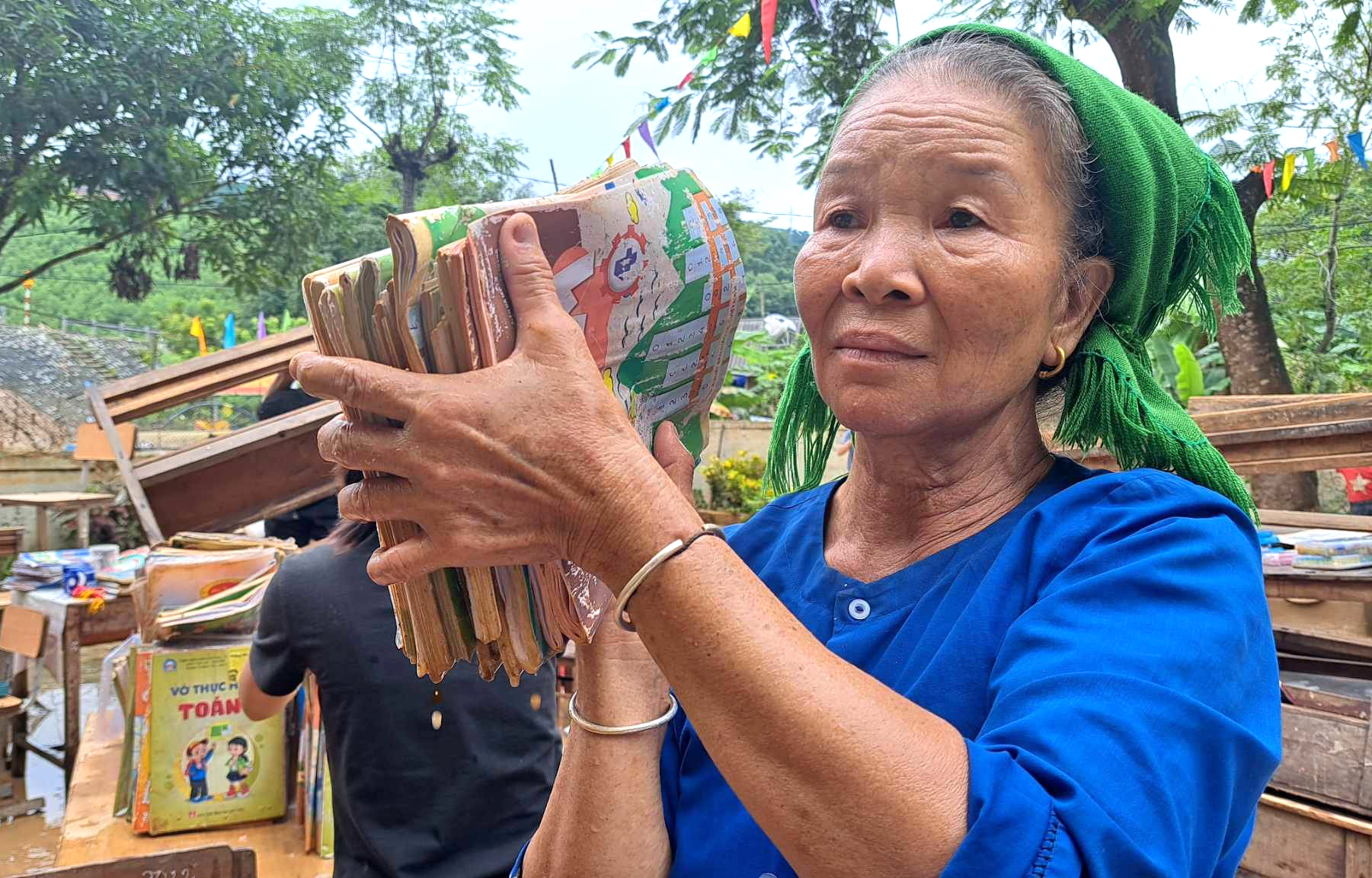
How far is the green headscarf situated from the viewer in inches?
44.5

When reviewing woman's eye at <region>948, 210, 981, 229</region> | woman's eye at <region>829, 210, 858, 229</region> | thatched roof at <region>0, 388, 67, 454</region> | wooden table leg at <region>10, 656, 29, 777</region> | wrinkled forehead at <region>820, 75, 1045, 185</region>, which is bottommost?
wooden table leg at <region>10, 656, 29, 777</region>

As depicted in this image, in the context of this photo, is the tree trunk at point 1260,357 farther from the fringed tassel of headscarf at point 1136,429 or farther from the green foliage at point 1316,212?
the fringed tassel of headscarf at point 1136,429

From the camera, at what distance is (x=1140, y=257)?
1.18 meters

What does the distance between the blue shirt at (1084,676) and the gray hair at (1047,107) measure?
0.29m

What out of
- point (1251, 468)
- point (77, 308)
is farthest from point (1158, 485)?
point (77, 308)

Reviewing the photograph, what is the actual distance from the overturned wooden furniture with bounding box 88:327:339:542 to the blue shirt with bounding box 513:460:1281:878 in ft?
14.8

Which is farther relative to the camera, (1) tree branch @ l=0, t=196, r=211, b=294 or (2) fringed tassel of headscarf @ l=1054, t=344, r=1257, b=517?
(1) tree branch @ l=0, t=196, r=211, b=294

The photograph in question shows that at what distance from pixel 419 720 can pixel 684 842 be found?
1.57 m

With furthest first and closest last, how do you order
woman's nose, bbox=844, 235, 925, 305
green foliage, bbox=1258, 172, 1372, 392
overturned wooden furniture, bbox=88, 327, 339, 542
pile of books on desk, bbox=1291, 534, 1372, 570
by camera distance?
green foliage, bbox=1258, 172, 1372, 392 < overturned wooden furniture, bbox=88, 327, 339, 542 < pile of books on desk, bbox=1291, 534, 1372, 570 < woman's nose, bbox=844, 235, 925, 305

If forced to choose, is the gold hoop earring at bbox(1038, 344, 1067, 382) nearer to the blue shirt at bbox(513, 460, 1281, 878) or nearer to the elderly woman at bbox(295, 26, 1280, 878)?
the elderly woman at bbox(295, 26, 1280, 878)

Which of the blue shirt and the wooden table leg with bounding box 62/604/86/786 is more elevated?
the blue shirt

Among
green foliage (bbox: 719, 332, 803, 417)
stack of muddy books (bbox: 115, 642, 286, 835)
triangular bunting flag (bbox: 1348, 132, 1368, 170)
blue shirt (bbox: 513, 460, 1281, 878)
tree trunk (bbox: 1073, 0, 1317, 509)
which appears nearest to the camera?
blue shirt (bbox: 513, 460, 1281, 878)

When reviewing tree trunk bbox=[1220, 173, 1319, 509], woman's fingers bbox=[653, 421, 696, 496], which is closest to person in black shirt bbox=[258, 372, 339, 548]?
woman's fingers bbox=[653, 421, 696, 496]

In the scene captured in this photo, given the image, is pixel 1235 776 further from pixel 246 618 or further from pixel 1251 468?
pixel 246 618
